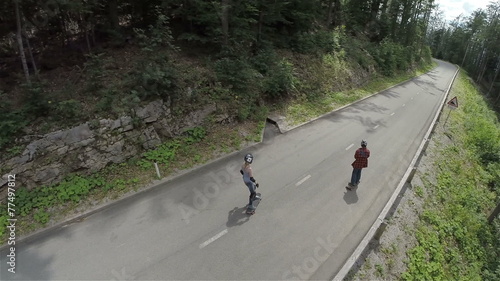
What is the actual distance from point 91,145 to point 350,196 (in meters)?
9.35

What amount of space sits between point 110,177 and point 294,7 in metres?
17.3

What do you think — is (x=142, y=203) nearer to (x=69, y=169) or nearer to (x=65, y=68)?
(x=69, y=169)

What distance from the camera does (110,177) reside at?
28.9 feet

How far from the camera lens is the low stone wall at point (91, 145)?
25.8ft

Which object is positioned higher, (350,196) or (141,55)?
(141,55)

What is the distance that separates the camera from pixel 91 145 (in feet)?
28.9

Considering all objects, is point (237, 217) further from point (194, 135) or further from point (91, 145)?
point (91, 145)

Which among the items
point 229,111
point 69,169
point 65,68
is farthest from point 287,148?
point 65,68

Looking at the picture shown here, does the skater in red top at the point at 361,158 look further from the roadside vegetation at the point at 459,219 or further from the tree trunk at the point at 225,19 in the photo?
the tree trunk at the point at 225,19

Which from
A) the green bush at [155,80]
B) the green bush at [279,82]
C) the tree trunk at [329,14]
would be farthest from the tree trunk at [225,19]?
the tree trunk at [329,14]

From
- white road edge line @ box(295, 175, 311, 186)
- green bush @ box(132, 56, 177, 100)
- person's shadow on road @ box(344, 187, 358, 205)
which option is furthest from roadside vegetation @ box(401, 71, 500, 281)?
green bush @ box(132, 56, 177, 100)

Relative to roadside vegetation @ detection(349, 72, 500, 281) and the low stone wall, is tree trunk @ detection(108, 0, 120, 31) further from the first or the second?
roadside vegetation @ detection(349, 72, 500, 281)

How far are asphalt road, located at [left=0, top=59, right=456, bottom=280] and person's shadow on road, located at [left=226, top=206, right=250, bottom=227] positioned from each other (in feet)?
0.10

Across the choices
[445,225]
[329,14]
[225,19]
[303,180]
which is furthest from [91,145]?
[329,14]
